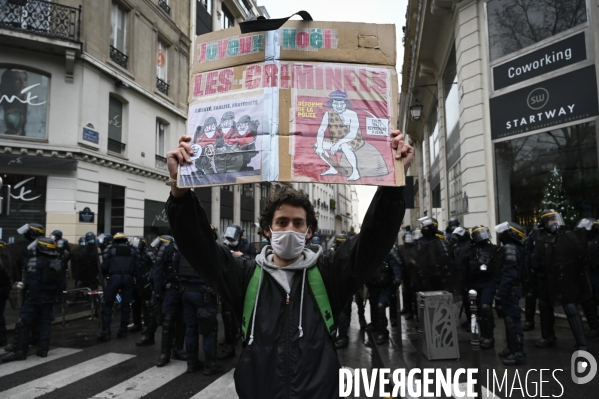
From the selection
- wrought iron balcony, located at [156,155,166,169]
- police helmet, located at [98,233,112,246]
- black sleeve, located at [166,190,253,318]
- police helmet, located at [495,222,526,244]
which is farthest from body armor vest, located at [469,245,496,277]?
wrought iron balcony, located at [156,155,166,169]

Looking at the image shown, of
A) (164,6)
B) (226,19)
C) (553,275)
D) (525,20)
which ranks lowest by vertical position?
(553,275)

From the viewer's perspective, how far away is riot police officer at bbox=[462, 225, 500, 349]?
23.3 feet

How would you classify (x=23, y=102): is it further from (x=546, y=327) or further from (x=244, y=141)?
(x=546, y=327)

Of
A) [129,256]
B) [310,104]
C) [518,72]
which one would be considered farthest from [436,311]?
[518,72]

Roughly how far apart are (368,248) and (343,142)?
1.97 feet

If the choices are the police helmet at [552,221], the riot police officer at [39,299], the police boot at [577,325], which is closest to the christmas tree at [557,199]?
the police helmet at [552,221]

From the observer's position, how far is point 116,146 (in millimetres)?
17203

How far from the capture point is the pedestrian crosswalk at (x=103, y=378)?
5.24 meters

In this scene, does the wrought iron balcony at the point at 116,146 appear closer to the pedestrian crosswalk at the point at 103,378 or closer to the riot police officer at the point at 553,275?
the pedestrian crosswalk at the point at 103,378

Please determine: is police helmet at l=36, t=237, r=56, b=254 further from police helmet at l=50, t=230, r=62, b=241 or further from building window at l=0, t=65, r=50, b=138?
building window at l=0, t=65, r=50, b=138

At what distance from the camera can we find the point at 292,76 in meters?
2.35

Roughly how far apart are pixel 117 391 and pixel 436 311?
4.65 meters

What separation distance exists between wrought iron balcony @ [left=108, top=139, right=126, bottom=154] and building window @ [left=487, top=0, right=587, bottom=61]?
46.3 ft

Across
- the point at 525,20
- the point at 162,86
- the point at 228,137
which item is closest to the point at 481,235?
the point at 228,137
